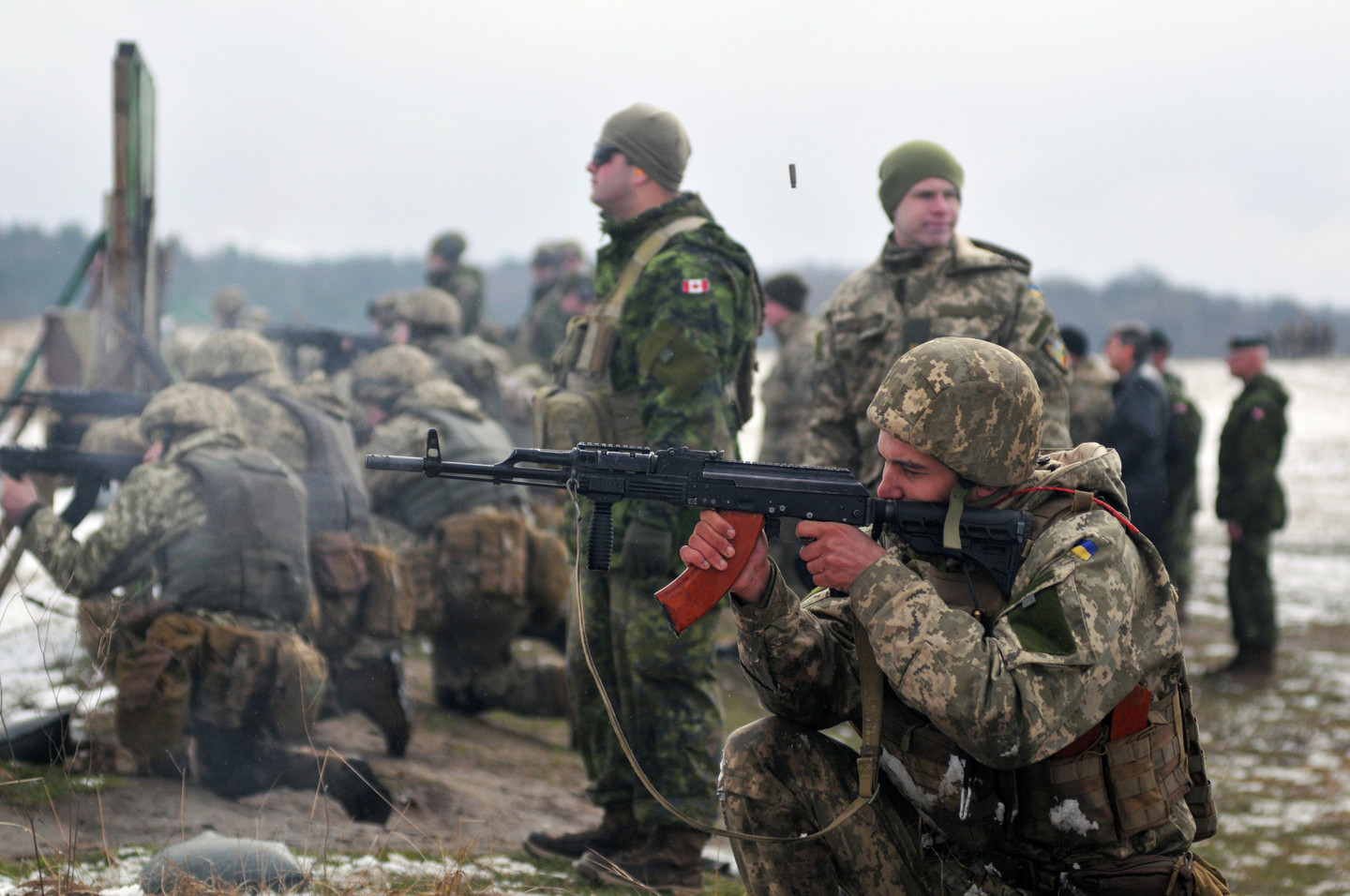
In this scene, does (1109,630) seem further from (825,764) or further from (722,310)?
(722,310)

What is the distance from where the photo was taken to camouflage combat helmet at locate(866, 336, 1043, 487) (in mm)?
2537

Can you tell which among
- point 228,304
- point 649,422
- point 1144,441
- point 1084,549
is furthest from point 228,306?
point 1084,549

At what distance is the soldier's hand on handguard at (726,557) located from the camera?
2699 millimetres

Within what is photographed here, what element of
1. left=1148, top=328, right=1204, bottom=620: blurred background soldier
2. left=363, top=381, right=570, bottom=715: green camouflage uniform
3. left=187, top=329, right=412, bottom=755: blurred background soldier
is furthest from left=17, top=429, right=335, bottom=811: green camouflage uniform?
left=1148, top=328, right=1204, bottom=620: blurred background soldier

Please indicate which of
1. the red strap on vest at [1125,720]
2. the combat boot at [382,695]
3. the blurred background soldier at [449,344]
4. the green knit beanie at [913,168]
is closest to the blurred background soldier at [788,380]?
the blurred background soldier at [449,344]

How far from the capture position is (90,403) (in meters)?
5.36

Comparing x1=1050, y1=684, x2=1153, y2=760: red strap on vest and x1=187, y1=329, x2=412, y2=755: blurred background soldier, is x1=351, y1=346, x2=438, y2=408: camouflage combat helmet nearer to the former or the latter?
x1=187, y1=329, x2=412, y2=755: blurred background soldier

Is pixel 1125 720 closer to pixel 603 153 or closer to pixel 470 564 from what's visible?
pixel 603 153

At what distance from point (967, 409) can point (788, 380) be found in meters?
5.74

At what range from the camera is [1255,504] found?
815 cm

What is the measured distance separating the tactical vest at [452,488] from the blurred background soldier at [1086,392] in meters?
4.06

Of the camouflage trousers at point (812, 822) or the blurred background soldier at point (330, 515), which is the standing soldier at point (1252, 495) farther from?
the camouflage trousers at point (812, 822)

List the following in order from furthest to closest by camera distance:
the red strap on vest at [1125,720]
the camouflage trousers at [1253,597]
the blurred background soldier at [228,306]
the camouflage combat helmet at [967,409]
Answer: the blurred background soldier at [228,306] → the camouflage trousers at [1253,597] → the camouflage combat helmet at [967,409] → the red strap on vest at [1125,720]

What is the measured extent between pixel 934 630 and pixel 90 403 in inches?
172
